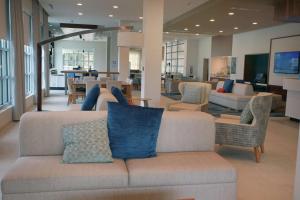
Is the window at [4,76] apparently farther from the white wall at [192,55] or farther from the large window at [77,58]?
the large window at [77,58]

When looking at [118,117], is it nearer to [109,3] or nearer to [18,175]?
[18,175]

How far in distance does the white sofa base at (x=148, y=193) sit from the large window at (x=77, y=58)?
19.6m

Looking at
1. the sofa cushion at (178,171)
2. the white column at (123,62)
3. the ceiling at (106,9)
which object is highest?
the ceiling at (106,9)

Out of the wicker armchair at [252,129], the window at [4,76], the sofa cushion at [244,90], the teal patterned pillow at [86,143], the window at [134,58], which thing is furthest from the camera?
the window at [134,58]

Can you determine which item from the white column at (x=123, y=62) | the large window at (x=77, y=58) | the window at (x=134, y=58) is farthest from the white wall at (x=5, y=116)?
the window at (x=134, y=58)

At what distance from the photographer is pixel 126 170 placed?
2484mm

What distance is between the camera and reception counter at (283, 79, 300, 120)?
7109 mm

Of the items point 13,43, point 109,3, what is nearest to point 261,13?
point 109,3

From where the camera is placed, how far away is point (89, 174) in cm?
235

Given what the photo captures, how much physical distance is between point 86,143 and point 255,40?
11574mm

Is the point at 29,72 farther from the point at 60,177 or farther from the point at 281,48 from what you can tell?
the point at 281,48

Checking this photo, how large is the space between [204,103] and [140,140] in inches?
163

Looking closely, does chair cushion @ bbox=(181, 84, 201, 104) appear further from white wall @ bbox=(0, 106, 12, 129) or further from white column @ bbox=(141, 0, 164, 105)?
white wall @ bbox=(0, 106, 12, 129)

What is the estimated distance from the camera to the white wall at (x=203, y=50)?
56.3 feet
